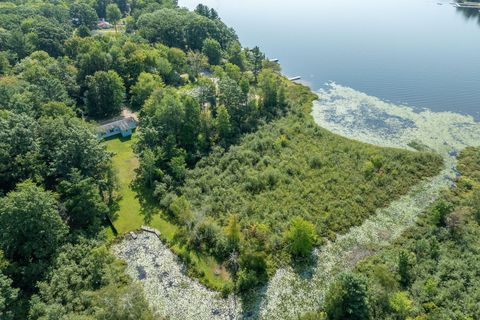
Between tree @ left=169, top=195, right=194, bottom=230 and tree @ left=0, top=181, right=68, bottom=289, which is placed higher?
tree @ left=0, top=181, right=68, bottom=289

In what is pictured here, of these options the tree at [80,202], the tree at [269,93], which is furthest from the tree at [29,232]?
the tree at [269,93]

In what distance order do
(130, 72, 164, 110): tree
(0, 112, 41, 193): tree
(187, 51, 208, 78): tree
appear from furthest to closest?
(187, 51, 208, 78): tree
(130, 72, 164, 110): tree
(0, 112, 41, 193): tree

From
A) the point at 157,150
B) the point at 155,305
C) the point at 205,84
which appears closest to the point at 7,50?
the point at 205,84

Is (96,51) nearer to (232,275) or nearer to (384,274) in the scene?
(232,275)

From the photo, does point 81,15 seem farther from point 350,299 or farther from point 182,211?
point 350,299

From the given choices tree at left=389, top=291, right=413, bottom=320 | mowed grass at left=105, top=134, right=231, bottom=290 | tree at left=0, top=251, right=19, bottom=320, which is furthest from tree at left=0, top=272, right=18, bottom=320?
tree at left=389, top=291, right=413, bottom=320

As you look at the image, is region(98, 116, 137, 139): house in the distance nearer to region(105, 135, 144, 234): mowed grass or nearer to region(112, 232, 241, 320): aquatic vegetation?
region(105, 135, 144, 234): mowed grass
